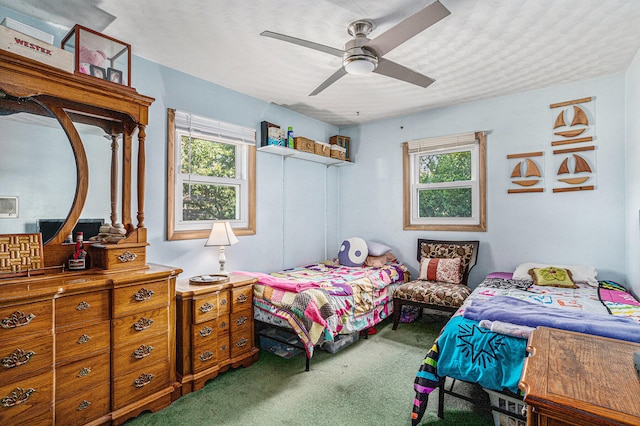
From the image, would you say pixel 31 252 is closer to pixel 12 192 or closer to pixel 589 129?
pixel 12 192

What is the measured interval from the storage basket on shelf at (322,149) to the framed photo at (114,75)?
227cm

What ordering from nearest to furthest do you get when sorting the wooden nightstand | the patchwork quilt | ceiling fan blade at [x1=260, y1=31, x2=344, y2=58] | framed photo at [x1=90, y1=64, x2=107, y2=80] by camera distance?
1. the wooden nightstand
2. ceiling fan blade at [x1=260, y1=31, x2=344, y2=58]
3. framed photo at [x1=90, y1=64, x2=107, y2=80]
4. the patchwork quilt

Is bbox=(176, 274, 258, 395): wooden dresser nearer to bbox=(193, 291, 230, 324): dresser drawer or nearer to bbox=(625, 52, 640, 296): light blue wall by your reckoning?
bbox=(193, 291, 230, 324): dresser drawer

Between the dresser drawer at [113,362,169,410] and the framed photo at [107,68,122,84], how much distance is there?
1.93 meters

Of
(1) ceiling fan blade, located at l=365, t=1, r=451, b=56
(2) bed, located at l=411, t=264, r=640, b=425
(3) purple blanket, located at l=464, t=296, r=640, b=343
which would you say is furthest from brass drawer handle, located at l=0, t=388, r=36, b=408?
(1) ceiling fan blade, located at l=365, t=1, r=451, b=56

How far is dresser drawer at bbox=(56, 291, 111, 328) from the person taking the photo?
174cm

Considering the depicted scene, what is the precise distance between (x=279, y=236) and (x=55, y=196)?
2234mm

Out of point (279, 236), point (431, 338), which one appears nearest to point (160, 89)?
point (279, 236)

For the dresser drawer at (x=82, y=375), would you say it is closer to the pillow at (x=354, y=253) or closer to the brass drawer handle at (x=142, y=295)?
the brass drawer handle at (x=142, y=295)

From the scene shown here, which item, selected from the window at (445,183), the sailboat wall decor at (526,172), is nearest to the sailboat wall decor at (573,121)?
the sailboat wall decor at (526,172)

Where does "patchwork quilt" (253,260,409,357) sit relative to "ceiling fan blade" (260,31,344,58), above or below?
below

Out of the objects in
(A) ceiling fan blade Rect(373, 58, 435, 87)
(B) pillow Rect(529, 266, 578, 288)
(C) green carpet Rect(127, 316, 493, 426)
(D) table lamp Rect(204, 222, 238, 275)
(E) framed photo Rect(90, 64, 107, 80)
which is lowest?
(C) green carpet Rect(127, 316, 493, 426)

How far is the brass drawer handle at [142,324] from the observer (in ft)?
6.71

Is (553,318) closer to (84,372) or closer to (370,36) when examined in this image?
(370,36)
